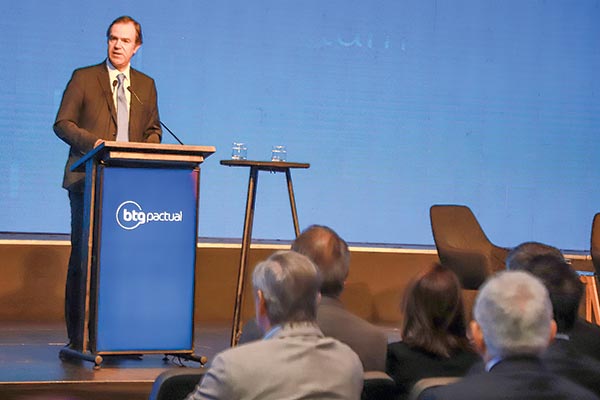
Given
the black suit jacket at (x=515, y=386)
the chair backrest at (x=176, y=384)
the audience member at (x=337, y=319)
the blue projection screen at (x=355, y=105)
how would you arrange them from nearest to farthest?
the black suit jacket at (x=515, y=386)
the chair backrest at (x=176, y=384)
the audience member at (x=337, y=319)
the blue projection screen at (x=355, y=105)

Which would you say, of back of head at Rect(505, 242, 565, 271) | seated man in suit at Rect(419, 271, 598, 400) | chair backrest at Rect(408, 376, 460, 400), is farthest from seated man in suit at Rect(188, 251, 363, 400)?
back of head at Rect(505, 242, 565, 271)

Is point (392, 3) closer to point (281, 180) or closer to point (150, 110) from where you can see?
point (281, 180)

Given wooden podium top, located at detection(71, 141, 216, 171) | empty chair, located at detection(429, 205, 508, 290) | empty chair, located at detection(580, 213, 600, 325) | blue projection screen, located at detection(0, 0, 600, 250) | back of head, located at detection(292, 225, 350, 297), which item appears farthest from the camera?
blue projection screen, located at detection(0, 0, 600, 250)

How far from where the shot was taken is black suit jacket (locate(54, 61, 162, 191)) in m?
4.66

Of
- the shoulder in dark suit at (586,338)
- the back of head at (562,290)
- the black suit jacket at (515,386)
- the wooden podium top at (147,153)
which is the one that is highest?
the wooden podium top at (147,153)

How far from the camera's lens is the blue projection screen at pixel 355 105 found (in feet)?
21.2

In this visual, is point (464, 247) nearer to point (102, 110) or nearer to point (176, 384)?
point (102, 110)

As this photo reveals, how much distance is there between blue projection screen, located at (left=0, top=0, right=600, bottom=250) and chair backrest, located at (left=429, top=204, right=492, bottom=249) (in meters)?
0.76

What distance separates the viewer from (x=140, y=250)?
4.30 m

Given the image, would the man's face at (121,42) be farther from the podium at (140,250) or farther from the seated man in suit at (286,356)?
the seated man in suit at (286,356)

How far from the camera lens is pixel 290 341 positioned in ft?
7.85

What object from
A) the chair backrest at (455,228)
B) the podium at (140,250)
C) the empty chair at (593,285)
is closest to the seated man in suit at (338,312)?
the podium at (140,250)

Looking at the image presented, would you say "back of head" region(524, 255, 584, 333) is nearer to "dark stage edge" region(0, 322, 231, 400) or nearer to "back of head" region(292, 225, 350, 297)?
"back of head" region(292, 225, 350, 297)

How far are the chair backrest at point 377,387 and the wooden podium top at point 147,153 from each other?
176 centimetres
